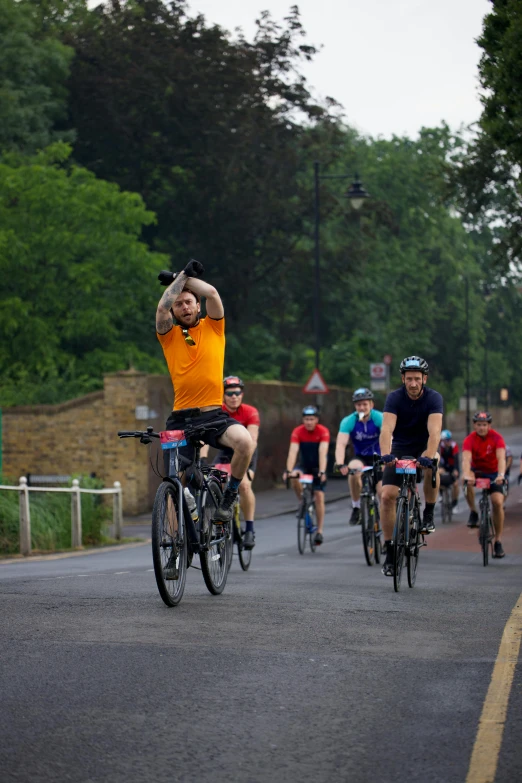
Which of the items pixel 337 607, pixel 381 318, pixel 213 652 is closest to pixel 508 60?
pixel 337 607

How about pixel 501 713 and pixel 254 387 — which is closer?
pixel 501 713

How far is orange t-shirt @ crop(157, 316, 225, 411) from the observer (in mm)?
8836

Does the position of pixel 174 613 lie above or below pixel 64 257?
below

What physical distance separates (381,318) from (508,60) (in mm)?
36422

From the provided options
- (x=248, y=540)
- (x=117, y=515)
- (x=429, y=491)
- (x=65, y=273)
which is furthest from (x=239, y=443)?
(x=65, y=273)

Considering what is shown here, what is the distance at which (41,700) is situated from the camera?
5.71 metres

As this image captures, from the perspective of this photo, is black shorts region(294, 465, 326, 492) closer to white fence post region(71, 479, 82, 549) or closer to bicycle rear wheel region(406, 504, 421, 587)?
white fence post region(71, 479, 82, 549)

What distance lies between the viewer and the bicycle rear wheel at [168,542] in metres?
8.12

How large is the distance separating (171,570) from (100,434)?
22.9m

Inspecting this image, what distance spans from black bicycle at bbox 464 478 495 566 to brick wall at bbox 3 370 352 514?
1445cm

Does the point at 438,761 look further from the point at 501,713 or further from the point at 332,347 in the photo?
the point at 332,347

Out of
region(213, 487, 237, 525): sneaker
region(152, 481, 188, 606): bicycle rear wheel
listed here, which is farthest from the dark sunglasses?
region(213, 487, 237, 525): sneaker

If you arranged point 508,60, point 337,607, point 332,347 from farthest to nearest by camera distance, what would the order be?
1. point 332,347
2. point 508,60
3. point 337,607

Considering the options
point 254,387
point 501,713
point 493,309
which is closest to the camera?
point 501,713
